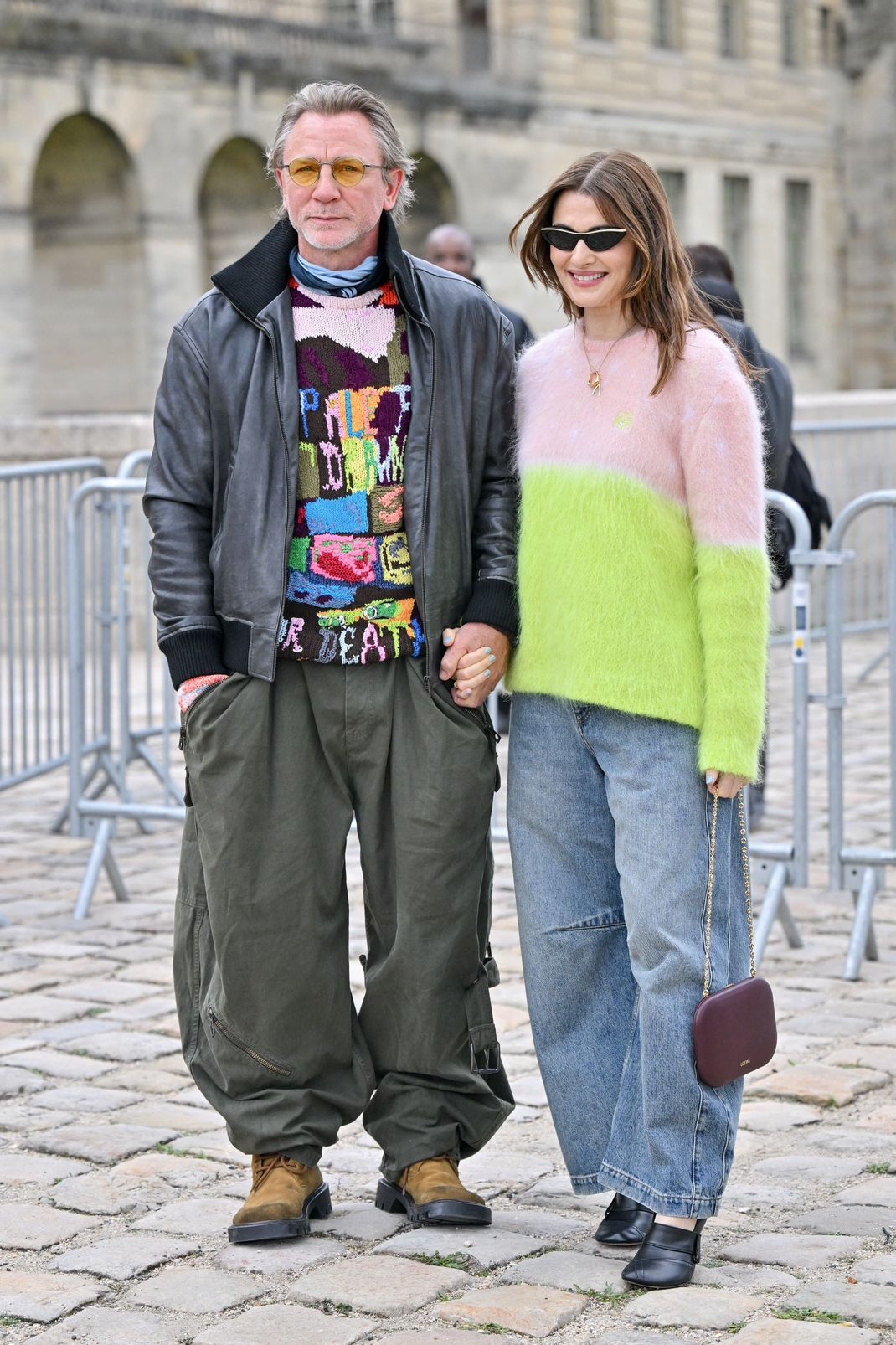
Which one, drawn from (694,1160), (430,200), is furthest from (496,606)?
(430,200)

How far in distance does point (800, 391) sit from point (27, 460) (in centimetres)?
2940

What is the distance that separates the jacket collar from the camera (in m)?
3.93

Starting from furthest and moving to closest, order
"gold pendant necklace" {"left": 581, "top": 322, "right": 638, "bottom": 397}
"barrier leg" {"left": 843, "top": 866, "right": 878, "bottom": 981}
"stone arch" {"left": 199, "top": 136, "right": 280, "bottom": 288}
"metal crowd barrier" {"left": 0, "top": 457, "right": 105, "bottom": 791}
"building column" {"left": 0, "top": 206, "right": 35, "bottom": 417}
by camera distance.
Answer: "stone arch" {"left": 199, "top": 136, "right": 280, "bottom": 288}
"building column" {"left": 0, "top": 206, "right": 35, "bottom": 417}
"metal crowd barrier" {"left": 0, "top": 457, "right": 105, "bottom": 791}
"barrier leg" {"left": 843, "top": 866, "right": 878, "bottom": 981}
"gold pendant necklace" {"left": 581, "top": 322, "right": 638, "bottom": 397}

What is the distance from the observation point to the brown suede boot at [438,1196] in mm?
4031

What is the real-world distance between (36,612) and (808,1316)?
18.5 feet

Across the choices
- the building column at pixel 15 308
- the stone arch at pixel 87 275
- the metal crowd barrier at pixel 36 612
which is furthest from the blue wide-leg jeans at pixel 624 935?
the stone arch at pixel 87 275

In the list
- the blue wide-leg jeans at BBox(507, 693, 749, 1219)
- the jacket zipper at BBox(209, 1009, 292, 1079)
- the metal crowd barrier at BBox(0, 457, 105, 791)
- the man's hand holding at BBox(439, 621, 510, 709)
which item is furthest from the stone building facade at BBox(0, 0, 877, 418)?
the blue wide-leg jeans at BBox(507, 693, 749, 1219)

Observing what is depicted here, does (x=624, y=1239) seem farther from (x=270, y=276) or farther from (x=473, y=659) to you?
(x=270, y=276)

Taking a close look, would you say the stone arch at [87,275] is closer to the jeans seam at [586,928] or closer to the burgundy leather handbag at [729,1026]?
the jeans seam at [586,928]

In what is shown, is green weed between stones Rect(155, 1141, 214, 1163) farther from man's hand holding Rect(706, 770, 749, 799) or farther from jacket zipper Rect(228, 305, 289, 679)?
man's hand holding Rect(706, 770, 749, 799)

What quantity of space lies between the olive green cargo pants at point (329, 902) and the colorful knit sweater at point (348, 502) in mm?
73

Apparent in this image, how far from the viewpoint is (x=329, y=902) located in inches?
160

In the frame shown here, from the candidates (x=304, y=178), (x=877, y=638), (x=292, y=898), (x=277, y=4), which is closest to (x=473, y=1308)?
(x=292, y=898)

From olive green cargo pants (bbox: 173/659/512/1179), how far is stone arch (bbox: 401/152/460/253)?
95.6ft
